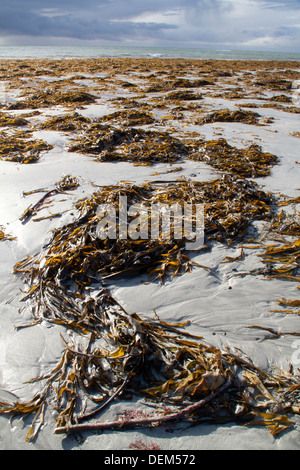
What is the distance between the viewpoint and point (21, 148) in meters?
5.04

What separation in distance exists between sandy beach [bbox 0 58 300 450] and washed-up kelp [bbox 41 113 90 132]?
4 cm

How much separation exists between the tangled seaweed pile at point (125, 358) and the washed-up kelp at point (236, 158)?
157 cm

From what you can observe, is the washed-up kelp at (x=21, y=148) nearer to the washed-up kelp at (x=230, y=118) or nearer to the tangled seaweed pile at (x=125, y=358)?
the tangled seaweed pile at (x=125, y=358)

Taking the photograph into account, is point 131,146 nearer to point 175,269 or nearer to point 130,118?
point 130,118

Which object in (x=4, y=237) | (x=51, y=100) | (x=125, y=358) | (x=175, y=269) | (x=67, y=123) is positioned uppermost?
(x=51, y=100)

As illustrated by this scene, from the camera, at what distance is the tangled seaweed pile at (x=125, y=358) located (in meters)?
1.37

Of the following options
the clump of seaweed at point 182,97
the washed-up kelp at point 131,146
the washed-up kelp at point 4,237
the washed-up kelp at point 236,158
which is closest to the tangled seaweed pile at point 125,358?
the washed-up kelp at point 4,237

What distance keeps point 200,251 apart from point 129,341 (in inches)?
43.1

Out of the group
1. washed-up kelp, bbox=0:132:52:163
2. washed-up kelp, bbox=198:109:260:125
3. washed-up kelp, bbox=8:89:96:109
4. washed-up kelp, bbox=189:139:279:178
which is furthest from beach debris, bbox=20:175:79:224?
washed-up kelp, bbox=8:89:96:109

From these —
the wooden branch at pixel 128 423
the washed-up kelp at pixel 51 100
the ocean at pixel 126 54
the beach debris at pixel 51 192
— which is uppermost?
the ocean at pixel 126 54

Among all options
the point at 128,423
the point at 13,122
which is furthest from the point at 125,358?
the point at 13,122

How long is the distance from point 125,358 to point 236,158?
368cm

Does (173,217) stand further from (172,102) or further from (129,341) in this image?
(172,102)
